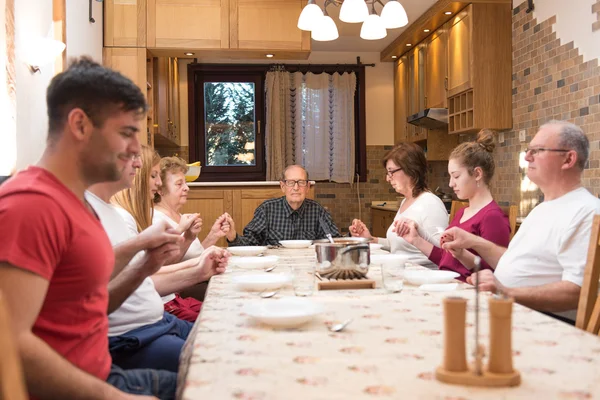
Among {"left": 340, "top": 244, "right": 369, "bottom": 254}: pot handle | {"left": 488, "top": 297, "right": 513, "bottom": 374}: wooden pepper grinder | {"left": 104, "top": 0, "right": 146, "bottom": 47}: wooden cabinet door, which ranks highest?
{"left": 104, "top": 0, "right": 146, "bottom": 47}: wooden cabinet door

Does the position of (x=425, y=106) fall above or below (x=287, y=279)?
above

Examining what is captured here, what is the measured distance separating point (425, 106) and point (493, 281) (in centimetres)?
496

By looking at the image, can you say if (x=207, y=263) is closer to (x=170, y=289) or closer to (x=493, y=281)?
(x=170, y=289)

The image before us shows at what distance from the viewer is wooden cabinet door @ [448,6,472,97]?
5.43 m

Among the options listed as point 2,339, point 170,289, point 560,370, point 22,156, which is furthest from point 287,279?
point 22,156

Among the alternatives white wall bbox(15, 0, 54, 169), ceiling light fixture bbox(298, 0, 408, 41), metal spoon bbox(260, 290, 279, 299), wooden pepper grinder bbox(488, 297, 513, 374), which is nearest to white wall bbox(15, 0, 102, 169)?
white wall bbox(15, 0, 54, 169)

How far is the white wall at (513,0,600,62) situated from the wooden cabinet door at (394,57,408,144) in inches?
110

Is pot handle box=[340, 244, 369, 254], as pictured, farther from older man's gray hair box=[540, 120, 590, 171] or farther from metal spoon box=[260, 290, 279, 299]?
older man's gray hair box=[540, 120, 590, 171]

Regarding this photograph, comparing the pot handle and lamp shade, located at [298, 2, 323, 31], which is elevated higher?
lamp shade, located at [298, 2, 323, 31]

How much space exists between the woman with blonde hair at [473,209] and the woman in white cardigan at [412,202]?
10.3 inches

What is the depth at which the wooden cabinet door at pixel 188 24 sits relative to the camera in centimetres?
493

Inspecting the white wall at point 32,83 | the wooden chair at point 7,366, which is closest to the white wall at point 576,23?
the white wall at point 32,83

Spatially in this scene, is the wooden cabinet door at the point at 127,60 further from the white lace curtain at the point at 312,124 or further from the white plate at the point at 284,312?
the white plate at the point at 284,312

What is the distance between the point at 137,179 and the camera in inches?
93.9
